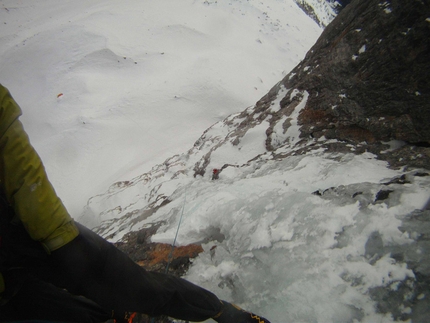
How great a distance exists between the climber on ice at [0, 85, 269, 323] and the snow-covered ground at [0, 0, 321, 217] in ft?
14.5

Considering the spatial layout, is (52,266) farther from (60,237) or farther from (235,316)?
(235,316)

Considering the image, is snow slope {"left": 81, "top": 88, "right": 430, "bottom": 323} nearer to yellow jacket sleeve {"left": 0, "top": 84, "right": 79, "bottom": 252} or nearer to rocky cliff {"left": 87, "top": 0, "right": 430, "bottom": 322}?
rocky cliff {"left": 87, "top": 0, "right": 430, "bottom": 322}

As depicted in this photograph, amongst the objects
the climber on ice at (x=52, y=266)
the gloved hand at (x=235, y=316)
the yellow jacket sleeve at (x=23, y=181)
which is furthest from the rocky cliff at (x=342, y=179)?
the yellow jacket sleeve at (x=23, y=181)

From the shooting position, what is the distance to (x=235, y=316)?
4.39ft

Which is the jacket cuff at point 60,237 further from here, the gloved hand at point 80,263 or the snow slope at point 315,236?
the snow slope at point 315,236

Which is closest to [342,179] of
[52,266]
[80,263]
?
[80,263]

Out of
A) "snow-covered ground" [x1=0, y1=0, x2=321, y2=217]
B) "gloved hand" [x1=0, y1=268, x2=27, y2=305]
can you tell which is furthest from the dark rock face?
"snow-covered ground" [x1=0, y1=0, x2=321, y2=217]

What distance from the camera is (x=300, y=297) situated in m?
1.34

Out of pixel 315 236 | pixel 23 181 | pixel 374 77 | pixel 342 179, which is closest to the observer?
pixel 23 181

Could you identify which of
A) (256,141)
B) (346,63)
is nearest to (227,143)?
(256,141)

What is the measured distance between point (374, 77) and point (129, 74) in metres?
6.84

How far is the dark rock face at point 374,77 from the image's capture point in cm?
209

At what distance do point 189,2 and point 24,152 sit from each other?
11.0 meters

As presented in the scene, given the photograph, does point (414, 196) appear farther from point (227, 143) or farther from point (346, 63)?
point (227, 143)
